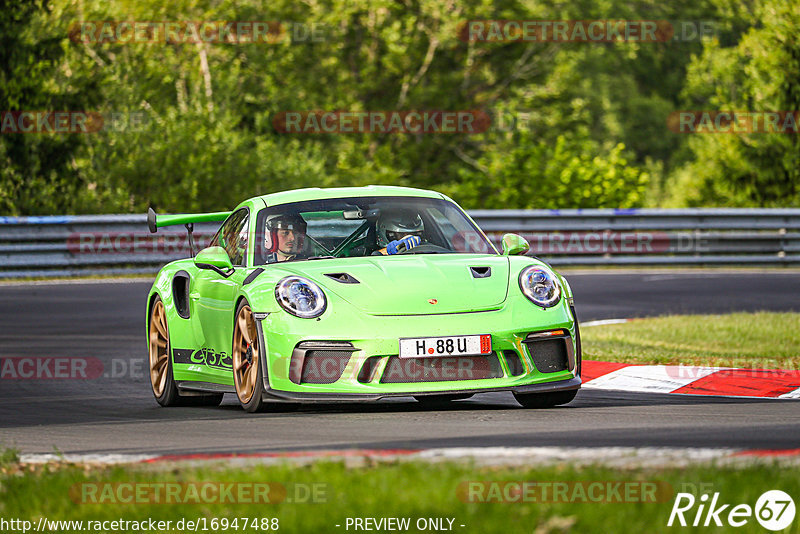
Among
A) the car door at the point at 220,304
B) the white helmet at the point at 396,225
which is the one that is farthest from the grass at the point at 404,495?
the white helmet at the point at 396,225

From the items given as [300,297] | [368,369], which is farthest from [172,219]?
[368,369]

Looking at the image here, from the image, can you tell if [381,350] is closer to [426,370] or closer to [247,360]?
[426,370]

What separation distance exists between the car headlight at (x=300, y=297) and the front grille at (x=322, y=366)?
0.72 ft

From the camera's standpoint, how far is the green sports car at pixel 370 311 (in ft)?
26.0

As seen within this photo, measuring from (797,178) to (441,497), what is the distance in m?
27.1

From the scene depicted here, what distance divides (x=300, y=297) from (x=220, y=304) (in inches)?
41.1

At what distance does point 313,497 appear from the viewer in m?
5.04

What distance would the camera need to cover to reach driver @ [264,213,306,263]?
8992mm

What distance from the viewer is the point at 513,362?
26.5 feet

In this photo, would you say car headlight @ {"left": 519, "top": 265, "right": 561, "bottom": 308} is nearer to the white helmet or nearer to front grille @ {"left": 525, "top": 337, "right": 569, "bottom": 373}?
front grille @ {"left": 525, "top": 337, "right": 569, "bottom": 373}

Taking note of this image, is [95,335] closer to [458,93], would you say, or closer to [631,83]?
[458,93]

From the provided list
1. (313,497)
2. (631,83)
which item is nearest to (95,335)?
(313,497)

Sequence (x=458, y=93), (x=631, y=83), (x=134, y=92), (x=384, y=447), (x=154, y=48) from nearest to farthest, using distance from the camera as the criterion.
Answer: (x=384, y=447) → (x=134, y=92) → (x=154, y=48) → (x=458, y=93) → (x=631, y=83)

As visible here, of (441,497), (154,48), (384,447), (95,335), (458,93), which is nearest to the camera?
(441,497)
